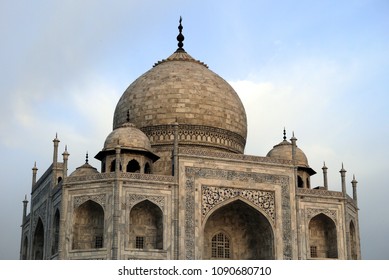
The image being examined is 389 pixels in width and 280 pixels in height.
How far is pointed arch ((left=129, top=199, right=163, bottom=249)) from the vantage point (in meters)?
25.0

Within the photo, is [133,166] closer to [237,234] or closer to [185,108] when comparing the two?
[185,108]

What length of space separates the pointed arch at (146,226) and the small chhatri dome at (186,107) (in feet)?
15.3

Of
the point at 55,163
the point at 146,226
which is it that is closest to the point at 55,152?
the point at 55,163

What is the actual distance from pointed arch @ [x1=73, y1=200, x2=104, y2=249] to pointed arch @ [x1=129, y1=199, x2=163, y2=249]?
1109 mm

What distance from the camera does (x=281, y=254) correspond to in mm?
25984

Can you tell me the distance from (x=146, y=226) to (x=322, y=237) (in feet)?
23.3

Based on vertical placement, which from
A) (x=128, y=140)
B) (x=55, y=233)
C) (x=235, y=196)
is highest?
(x=128, y=140)

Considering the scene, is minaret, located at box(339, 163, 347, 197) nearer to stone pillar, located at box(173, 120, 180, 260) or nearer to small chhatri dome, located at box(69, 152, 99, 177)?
stone pillar, located at box(173, 120, 180, 260)

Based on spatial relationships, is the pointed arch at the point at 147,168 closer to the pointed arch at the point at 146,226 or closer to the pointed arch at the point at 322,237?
the pointed arch at the point at 146,226

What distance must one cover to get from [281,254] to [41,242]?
378 inches

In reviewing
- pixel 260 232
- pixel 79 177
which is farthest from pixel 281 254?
pixel 79 177

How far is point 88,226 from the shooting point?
25266mm
